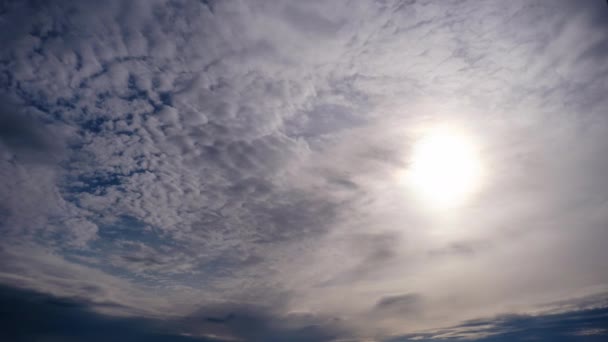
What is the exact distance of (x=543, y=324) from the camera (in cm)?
4531

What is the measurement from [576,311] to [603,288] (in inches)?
362

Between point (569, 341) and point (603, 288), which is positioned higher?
point (603, 288)

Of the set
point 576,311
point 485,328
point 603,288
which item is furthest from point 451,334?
point 603,288

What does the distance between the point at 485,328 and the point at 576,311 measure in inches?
571

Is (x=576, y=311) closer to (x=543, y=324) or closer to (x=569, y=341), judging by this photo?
(x=543, y=324)

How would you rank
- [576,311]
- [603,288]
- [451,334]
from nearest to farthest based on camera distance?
[603,288], [576,311], [451,334]

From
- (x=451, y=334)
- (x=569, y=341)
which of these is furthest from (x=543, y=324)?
(x=569, y=341)

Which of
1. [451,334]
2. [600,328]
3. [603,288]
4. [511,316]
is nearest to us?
[603,288]

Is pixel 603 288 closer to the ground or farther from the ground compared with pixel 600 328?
farther from the ground

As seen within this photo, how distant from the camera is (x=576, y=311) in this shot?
128ft

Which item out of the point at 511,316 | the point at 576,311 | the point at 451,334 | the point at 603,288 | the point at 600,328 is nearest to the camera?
the point at 603,288

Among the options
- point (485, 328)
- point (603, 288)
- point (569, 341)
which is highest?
point (603, 288)

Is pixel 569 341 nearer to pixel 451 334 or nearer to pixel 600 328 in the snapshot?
pixel 600 328

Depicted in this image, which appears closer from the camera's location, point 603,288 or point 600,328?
point 603,288
